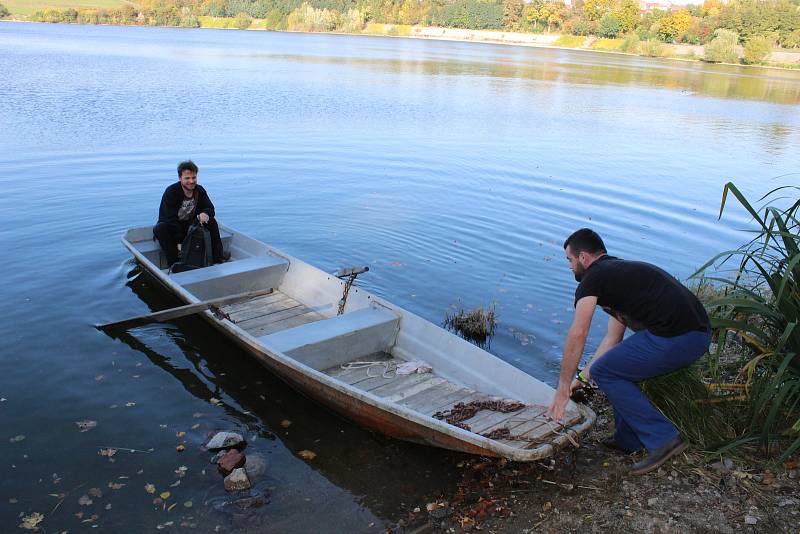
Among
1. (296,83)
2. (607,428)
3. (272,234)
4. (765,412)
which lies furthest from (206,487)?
(296,83)

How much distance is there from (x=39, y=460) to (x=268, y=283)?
4015mm

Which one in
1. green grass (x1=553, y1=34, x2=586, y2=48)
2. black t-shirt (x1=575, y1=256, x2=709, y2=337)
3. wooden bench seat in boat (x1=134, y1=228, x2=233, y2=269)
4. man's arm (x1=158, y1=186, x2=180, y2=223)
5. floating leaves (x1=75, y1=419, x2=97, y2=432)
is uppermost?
green grass (x1=553, y1=34, x2=586, y2=48)

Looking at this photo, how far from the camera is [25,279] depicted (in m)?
10.1

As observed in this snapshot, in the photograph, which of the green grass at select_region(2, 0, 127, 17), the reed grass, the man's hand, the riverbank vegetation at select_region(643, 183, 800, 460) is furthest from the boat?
the green grass at select_region(2, 0, 127, 17)

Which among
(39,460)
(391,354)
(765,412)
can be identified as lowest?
(39,460)

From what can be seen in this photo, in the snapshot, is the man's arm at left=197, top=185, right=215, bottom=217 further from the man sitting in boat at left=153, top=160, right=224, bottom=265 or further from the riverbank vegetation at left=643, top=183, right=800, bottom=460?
the riverbank vegetation at left=643, top=183, right=800, bottom=460

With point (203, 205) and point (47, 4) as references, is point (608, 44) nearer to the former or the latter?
point (47, 4)

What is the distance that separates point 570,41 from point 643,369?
112m

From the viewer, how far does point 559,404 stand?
5.30 meters

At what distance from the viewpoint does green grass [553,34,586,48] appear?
4195 inches

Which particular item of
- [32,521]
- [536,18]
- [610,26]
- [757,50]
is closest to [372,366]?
[32,521]

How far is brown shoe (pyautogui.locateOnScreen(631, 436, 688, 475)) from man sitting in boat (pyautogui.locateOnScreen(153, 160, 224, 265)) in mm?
6874

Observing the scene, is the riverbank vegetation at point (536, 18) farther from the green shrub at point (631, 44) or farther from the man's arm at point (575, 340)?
the man's arm at point (575, 340)

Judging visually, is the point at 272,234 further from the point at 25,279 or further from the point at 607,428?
the point at 607,428
